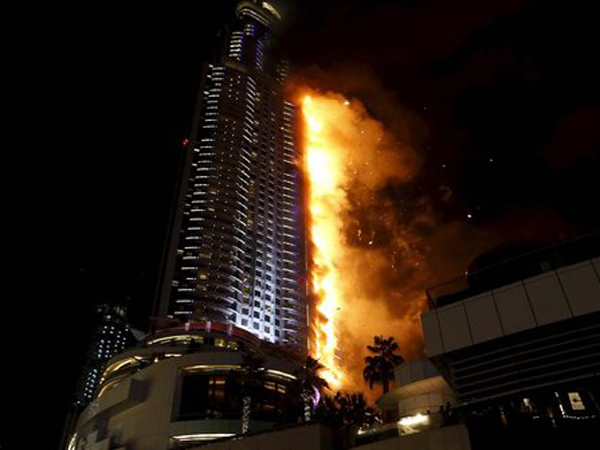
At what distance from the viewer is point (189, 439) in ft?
156

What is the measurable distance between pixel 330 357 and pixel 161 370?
78306 millimetres

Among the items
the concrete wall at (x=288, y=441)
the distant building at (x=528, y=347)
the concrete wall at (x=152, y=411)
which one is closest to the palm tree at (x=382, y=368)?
the concrete wall at (x=152, y=411)

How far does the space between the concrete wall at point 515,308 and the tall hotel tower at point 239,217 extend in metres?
95.1

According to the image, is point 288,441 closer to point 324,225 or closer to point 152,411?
point 152,411

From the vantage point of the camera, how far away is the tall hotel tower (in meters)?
115

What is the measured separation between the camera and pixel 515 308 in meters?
15.9

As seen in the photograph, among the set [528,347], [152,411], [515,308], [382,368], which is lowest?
[528,347]

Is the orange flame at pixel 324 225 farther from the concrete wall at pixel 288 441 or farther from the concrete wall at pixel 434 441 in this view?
the concrete wall at pixel 434 441

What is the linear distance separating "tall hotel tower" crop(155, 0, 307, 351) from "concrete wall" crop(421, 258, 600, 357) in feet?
312

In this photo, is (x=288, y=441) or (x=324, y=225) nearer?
(x=288, y=441)

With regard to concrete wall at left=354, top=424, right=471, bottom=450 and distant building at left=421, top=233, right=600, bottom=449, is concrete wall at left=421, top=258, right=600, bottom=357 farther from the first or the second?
concrete wall at left=354, top=424, right=471, bottom=450

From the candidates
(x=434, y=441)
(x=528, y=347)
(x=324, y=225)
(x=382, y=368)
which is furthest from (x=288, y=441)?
(x=324, y=225)

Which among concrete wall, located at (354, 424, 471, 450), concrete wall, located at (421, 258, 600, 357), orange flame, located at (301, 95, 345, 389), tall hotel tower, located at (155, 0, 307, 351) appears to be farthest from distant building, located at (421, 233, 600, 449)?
orange flame, located at (301, 95, 345, 389)

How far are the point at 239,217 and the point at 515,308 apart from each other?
118m
